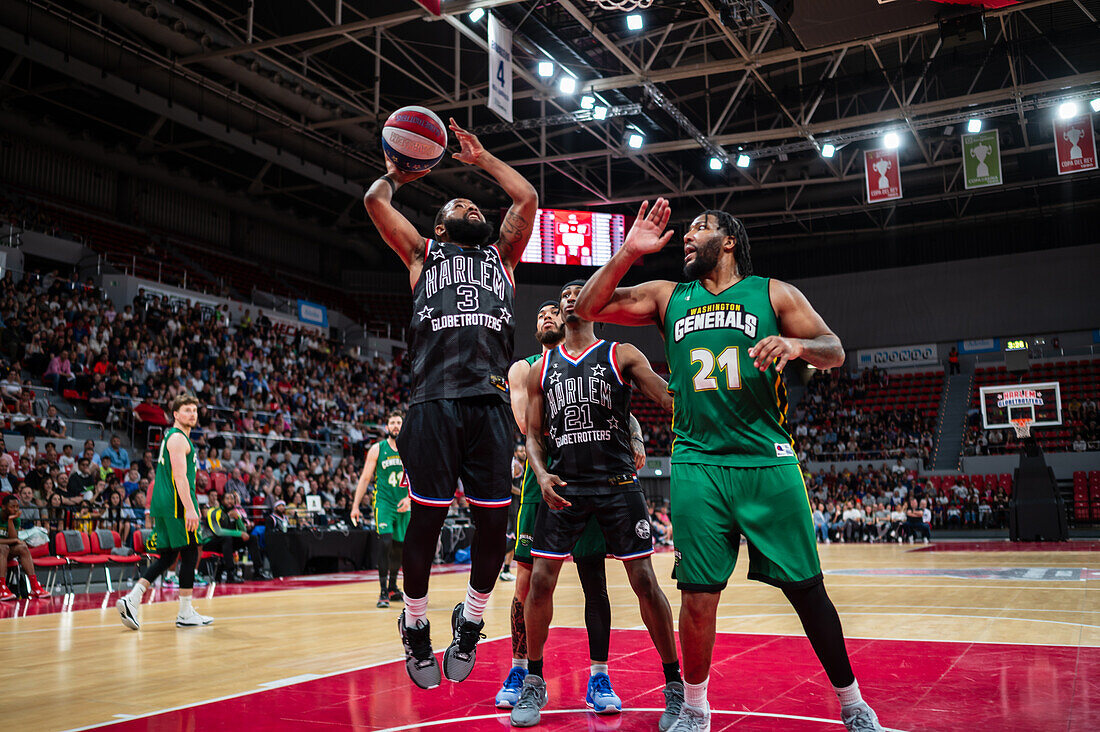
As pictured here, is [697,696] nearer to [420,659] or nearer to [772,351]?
[420,659]

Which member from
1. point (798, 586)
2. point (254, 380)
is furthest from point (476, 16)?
point (798, 586)

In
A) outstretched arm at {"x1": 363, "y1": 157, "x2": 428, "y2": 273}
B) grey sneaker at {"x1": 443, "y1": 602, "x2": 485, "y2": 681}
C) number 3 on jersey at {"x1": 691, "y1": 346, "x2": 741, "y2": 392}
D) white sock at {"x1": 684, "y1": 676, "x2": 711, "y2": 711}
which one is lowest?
white sock at {"x1": 684, "y1": 676, "x2": 711, "y2": 711}

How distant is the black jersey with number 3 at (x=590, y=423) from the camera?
4.70 meters

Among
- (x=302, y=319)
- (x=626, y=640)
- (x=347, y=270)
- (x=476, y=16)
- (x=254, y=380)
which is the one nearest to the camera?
(x=626, y=640)

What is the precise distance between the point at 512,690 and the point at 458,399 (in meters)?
1.59

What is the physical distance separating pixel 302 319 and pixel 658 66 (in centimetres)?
1354

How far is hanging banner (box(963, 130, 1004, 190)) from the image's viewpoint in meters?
20.1

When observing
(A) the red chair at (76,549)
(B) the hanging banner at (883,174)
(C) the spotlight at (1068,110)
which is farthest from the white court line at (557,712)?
(C) the spotlight at (1068,110)

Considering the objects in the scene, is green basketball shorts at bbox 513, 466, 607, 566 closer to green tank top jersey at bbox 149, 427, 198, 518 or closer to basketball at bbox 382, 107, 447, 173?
basketball at bbox 382, 107, 447, 173

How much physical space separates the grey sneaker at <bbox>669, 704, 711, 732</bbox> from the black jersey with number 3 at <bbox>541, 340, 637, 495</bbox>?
1388 mm

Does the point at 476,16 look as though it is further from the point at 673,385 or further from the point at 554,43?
the point at 673,385

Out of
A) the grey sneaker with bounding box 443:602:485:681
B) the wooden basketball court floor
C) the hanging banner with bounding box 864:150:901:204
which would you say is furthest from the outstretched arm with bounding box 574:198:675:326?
the hanging banner with bounding box 864:150:901:204

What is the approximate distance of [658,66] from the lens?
22.8m

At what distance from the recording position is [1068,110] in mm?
19031
